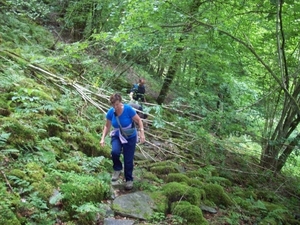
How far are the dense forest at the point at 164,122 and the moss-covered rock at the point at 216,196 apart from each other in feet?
0.09

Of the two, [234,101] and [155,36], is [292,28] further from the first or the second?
[234,101]

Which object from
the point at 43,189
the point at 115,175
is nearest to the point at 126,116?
the point at 115,175

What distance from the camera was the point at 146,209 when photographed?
525cm

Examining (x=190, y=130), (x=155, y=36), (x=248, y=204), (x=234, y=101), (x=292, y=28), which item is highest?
(x=292, y=28)

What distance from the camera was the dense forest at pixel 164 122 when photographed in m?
4.73

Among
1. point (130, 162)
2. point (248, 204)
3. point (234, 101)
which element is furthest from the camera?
point (234, 101)

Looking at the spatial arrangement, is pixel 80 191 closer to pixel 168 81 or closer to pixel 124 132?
pixel 124 132

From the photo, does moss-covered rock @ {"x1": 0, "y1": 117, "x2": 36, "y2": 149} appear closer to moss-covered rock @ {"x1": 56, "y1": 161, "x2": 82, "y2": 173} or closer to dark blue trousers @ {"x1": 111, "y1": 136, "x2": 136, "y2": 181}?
moss-covered rock @ {"x1": 56, "y1": 161, "x2": 82, "y2": 173}

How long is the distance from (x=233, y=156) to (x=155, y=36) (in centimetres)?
446

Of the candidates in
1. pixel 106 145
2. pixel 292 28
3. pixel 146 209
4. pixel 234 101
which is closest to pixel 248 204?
pixel 146 209

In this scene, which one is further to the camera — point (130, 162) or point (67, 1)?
point (67, 1)

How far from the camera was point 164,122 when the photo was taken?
766 centimetres

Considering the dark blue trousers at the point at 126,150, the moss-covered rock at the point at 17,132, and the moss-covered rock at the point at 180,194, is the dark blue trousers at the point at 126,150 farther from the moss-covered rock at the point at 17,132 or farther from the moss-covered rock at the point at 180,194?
the moss-covered rock at the point at 17,132

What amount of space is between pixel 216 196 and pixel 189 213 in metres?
1.70
